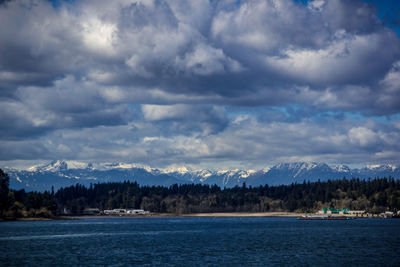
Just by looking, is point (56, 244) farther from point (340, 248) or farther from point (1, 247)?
point (340, 248)

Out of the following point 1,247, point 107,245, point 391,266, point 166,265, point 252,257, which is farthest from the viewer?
point 107,245

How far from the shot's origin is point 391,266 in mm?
77188

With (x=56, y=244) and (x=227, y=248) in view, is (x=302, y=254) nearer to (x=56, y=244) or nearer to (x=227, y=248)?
(x=227, y=248)

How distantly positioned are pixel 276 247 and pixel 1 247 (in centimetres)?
6239

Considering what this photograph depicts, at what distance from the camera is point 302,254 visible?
3757 inches

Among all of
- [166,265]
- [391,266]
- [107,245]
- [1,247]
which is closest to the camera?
[391,266]

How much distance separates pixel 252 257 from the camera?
92.1m

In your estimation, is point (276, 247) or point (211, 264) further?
point (276, 247)

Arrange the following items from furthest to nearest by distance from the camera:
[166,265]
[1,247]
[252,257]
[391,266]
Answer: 1. [1,247]
2. [252,257]
3. [166,265]
4. [391,266]

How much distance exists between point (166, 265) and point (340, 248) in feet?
141

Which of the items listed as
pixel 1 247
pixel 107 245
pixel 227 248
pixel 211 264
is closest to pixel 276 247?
pixel 227 248

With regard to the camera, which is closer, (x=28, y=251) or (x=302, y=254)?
(x=302, y=254)

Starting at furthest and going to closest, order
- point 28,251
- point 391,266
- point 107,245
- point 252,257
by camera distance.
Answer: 1. point 107,245
2. point 28,251
3. point 252,257
4. point 391,266

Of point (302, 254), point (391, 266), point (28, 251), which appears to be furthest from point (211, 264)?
point (28, 251)
